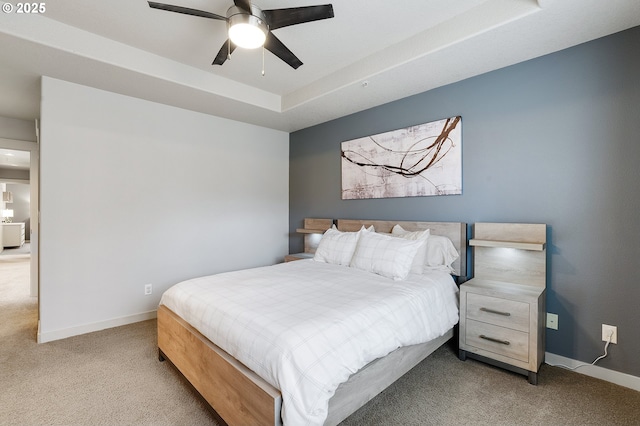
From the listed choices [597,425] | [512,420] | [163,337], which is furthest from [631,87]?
[163,337]

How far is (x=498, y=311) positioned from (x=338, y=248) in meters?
1.52

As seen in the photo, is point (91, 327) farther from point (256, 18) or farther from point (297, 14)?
point (297, 14)

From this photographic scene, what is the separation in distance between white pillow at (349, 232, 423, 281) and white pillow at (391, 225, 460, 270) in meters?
0.31

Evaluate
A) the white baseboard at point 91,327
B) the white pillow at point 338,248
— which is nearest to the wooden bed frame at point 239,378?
the white pillow at point 338,248

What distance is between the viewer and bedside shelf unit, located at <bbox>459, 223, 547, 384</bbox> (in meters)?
2.14

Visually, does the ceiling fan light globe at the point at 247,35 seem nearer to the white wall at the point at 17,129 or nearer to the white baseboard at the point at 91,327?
the white baseboard at the point at 91,327

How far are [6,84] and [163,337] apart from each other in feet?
10.2

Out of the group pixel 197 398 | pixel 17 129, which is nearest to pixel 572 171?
pixel 197 398

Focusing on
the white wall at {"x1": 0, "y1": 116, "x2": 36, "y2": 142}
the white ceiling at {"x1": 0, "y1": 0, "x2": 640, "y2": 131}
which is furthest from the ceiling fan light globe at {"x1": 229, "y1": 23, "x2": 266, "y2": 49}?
the white wall at {"x1": 0, "y1": 116, "x2": 36, "y2": 142}

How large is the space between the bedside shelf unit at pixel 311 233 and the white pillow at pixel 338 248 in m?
0.78

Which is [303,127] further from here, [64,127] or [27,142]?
→ [27,142]

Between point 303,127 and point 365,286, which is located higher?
point 303,127

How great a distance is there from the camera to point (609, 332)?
2170 millimetres

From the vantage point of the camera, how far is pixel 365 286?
7.52 ft
